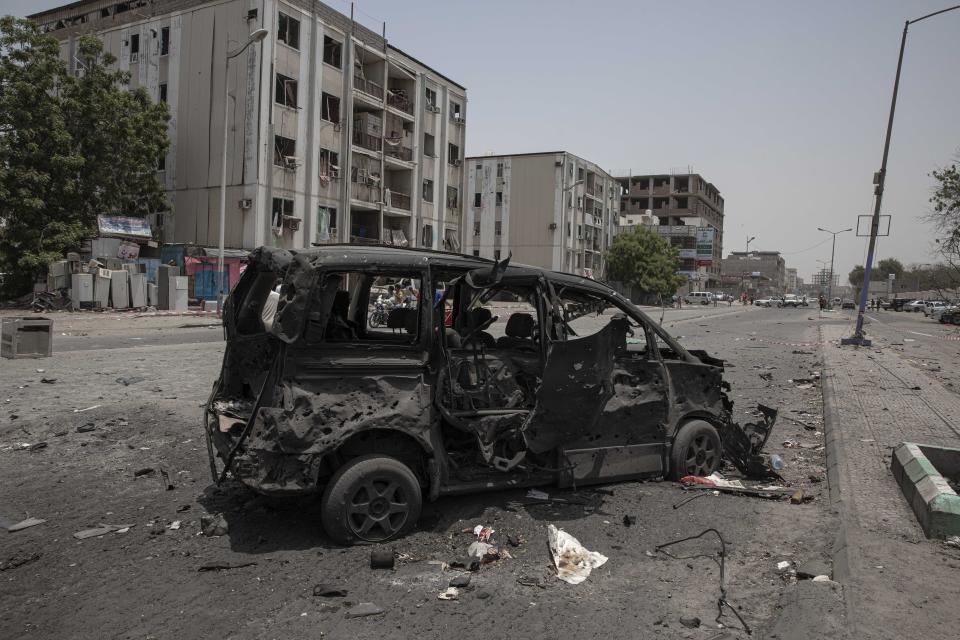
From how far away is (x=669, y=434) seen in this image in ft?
18.2

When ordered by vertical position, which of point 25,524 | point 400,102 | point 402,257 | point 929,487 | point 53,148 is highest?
point 400,102

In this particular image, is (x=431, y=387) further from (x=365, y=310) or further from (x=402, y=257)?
(x=365, y=310)

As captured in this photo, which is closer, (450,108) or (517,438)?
(517,438)

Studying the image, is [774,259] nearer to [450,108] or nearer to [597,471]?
[450,108]

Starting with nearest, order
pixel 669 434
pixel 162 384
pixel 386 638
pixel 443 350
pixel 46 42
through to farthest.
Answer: pixel 386 638, pixel 443 350, pixel 669 434, pixel 162 384, pixel 46 42

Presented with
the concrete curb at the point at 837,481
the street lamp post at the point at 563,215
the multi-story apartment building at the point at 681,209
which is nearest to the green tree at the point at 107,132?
the concrete curb at the point at 837,481

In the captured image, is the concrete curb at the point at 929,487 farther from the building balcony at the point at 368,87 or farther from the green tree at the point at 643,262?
the green tree at the point at 643,262

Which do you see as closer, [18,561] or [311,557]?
[18,561]

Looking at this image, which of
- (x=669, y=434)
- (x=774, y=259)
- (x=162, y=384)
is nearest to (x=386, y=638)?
(x=669, y=434)

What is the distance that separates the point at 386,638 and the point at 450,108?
4441 cm

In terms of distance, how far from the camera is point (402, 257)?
14.7ft

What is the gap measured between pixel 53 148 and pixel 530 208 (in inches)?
1694

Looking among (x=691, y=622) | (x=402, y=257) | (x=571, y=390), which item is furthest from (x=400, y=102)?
(x=691, y=622)

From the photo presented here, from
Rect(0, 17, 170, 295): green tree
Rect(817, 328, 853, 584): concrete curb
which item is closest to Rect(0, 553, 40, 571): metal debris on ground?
Rect(817, 328, 853, 584): concrete curb
